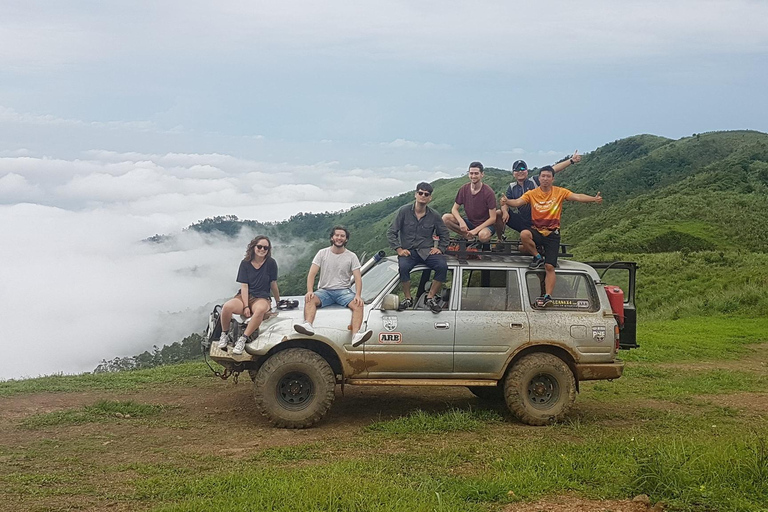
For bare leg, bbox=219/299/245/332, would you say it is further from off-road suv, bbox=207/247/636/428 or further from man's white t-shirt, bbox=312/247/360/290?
man's white t-shirt, bbox=312/247/360/290

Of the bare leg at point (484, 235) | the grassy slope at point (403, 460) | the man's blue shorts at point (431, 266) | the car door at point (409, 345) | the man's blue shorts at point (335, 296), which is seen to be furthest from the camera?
the bare leg at point (484, 235)

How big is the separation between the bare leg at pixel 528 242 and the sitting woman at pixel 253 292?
3100 mm

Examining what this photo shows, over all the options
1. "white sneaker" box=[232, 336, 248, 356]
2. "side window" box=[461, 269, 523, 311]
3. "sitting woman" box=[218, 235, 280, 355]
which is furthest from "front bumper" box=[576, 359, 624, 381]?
"white sneaker" box=[232, 336, 248, 356]

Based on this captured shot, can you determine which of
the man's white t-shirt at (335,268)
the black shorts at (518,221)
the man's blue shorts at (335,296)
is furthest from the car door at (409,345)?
the black shorts at (518,221)

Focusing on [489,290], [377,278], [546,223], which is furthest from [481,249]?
[377,278]

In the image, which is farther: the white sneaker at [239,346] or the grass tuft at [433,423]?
the white sneaker at [239,346]

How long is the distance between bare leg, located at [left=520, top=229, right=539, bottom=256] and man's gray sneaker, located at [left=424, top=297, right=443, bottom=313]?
1.36 metres

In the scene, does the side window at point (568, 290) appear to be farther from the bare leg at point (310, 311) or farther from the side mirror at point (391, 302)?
the bare leg at point (310, 311)

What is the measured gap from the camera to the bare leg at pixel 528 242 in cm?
903

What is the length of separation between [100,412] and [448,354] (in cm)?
432

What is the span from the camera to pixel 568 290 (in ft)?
29.8

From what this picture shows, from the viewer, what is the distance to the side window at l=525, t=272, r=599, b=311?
29.6 ft

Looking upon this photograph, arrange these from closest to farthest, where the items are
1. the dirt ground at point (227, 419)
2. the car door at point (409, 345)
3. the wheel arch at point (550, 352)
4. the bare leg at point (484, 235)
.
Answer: the dirt ground at point (227, 419) → the car door at point (409, 345) → the wheel arch at point (550, 352) → the bare leg at point (484, 235)

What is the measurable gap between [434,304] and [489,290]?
30.0 inches
